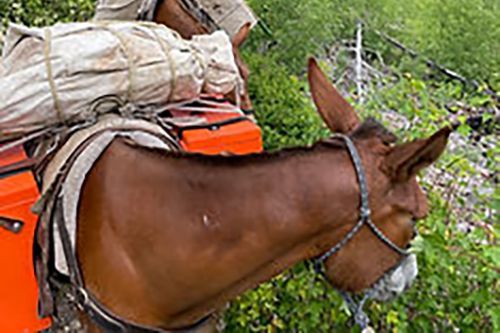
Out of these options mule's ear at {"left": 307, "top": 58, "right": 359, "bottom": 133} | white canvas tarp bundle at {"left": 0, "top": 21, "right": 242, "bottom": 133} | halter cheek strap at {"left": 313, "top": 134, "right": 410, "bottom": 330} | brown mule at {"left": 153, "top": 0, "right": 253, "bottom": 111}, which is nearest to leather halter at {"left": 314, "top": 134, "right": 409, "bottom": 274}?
halter cheek strap at {"left": 313, "top": 134, "right": 410, "bottom": 330}

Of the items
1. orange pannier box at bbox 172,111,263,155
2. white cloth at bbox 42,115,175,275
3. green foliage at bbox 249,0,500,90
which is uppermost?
white cloth at bbox 42,115,175,275

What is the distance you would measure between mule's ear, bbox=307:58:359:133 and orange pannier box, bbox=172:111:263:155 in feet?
1.67

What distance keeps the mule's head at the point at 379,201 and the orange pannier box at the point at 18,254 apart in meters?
1.13

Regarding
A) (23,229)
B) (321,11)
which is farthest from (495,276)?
(321,11)

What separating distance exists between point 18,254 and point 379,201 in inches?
53.5

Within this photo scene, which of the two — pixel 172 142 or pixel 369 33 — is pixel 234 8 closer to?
pixel 172 142

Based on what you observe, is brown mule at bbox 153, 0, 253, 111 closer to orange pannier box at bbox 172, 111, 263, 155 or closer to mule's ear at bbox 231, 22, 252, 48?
mule's ear at bbox 231, 22, 252, 48

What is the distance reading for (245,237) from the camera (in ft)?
7.60

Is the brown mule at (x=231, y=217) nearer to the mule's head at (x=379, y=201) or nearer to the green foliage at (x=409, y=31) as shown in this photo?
the mule's head at (x=379, y=201)

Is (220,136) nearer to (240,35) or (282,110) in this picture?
(240,35)

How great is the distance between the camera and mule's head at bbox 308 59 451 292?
2.18m

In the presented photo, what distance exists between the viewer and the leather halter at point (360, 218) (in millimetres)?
2191

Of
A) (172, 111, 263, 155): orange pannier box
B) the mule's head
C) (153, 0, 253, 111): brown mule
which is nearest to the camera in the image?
the mule's head

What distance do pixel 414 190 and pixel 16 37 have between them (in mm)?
1636
